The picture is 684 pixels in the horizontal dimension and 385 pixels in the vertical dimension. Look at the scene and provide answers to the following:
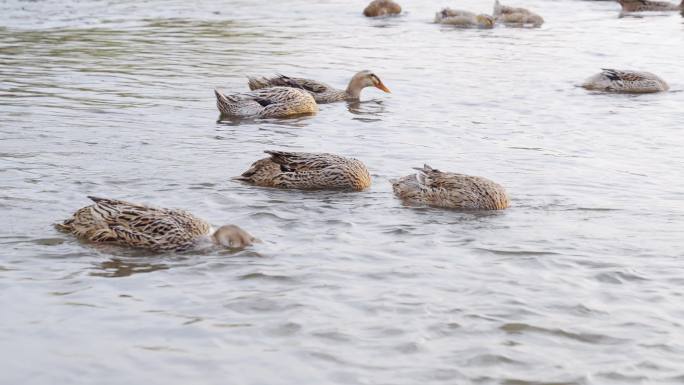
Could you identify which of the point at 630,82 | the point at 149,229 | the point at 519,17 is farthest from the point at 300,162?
the point at 519,17

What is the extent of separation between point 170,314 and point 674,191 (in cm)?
604

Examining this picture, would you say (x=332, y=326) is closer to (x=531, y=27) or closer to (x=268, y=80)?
(x=268, y=80)

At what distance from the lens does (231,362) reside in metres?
6.97

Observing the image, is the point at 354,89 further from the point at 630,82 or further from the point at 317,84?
the point at 630,82

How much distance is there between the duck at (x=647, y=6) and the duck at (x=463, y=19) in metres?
4.90

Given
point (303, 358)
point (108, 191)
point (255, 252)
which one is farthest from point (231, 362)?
point (108, 191)

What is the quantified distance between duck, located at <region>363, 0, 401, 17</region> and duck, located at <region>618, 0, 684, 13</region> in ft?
20.2

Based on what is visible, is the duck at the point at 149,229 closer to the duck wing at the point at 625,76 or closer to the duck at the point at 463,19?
the duck wing at the point at 625,76

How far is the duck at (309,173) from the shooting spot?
11648 mm

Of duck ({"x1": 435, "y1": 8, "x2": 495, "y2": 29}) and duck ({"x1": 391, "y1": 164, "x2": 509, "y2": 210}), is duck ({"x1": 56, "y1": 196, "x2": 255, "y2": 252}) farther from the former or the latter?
duck ({"x1": 435, "y1": 8, "x2": 495, "y2": 29})

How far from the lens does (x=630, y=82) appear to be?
59.2 feet

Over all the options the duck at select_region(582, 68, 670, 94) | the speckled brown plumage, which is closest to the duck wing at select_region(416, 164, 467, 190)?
the speckled brown plumage

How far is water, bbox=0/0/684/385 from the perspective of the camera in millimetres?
7152

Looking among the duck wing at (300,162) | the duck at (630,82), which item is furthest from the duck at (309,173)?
the duck at (630,82)
